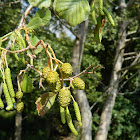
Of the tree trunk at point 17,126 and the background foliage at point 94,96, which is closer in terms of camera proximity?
the tree trunk at point 17,126

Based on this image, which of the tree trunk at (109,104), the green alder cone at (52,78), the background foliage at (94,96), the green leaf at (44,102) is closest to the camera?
the green alder cone at (52,78)

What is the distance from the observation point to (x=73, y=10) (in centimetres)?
47

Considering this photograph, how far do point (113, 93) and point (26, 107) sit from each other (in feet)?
6.82

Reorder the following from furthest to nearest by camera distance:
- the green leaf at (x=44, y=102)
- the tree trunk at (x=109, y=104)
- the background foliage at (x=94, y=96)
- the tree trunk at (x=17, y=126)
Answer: the background foliage at (x=94, y=96)
the tree trunk at (x=17, y=126)
the tree trunk at (x=109, y=104)
the green leaf at (x=44, y=102)

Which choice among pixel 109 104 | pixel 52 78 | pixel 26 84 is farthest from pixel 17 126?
pixel 52 78

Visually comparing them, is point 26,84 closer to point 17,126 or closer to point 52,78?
point 52,78

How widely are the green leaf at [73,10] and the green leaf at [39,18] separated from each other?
136mm

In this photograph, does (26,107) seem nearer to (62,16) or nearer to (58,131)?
(58,131)

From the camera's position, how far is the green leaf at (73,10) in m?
0.47

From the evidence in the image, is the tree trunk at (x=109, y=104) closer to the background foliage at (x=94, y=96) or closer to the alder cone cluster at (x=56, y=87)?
the background foliage at (x=94, y=96)

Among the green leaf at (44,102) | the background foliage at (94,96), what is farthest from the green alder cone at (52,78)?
the background foliage at (94,96)

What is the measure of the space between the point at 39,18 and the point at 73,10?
6.6 inches

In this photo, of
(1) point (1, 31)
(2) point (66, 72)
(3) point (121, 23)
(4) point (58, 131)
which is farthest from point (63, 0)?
(4) point (58, 131)

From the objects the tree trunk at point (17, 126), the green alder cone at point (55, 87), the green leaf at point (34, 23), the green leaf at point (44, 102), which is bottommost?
the tree trunk at point (17, 126)
